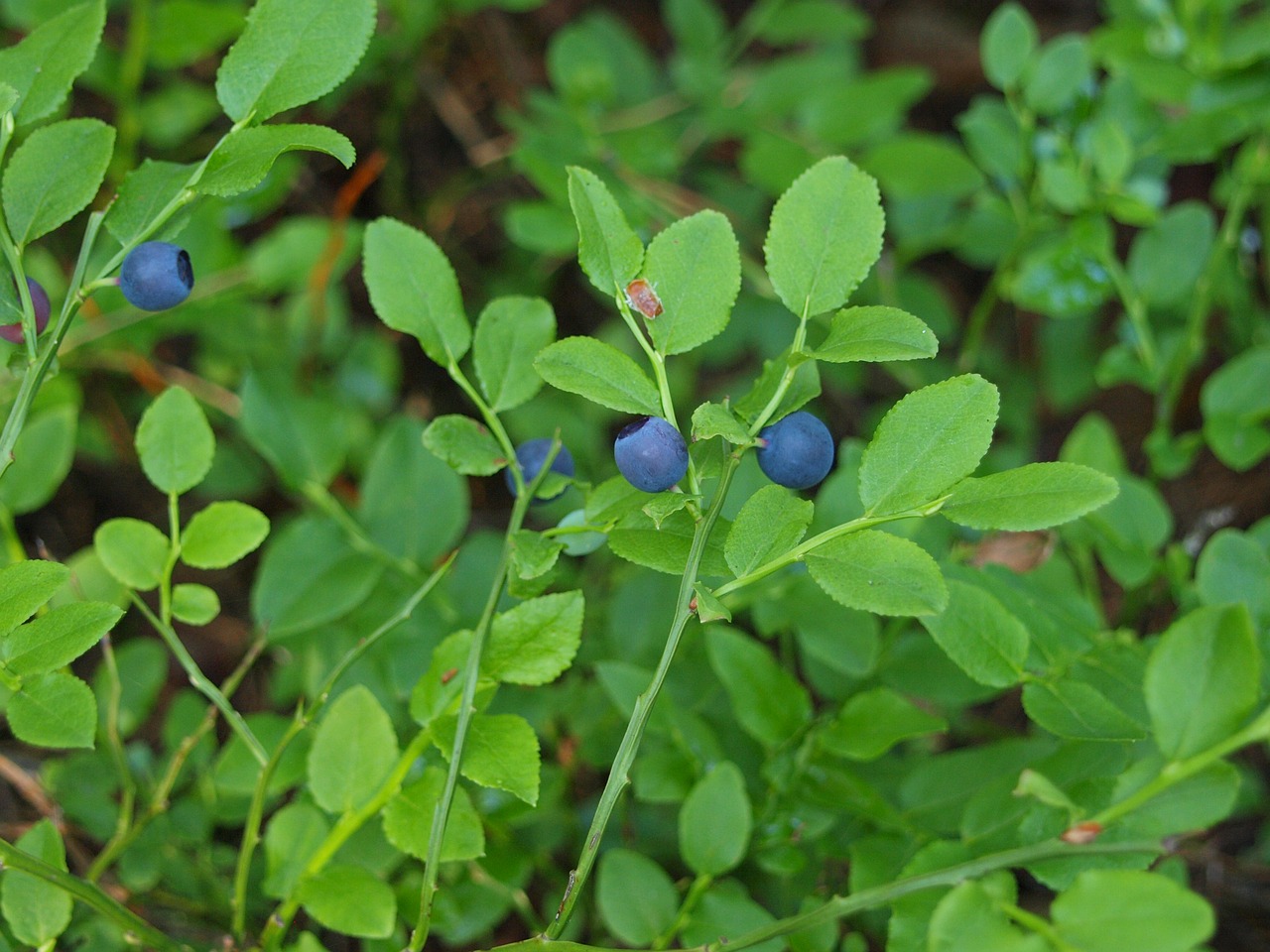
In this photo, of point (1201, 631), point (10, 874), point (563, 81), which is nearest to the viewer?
point (1201, 631)

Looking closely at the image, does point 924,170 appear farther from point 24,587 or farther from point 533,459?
point 24,587

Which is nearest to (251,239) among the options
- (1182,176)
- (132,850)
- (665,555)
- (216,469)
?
(216,469)

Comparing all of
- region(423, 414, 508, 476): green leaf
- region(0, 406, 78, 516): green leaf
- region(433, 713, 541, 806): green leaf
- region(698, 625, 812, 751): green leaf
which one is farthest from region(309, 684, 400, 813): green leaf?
region(0, 406, 78, 516): green leaf

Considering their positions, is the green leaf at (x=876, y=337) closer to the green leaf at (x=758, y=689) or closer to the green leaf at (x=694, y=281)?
the green leaf at (x=694, y=281)

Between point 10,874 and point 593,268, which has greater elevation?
point 593,268

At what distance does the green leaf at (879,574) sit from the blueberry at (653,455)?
0.12 metres

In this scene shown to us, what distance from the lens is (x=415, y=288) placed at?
0.98 metres

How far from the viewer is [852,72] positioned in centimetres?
225

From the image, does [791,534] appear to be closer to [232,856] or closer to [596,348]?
[596,348]

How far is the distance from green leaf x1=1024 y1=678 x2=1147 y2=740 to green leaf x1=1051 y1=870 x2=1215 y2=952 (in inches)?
8.6

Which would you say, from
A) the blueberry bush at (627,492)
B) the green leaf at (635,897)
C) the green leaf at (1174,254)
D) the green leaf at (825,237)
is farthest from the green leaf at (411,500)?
the green leaf at (1174,254)

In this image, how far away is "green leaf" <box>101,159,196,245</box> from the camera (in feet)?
2.92

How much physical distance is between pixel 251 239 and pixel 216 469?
67 cm

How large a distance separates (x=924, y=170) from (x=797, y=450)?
3.65 ft
